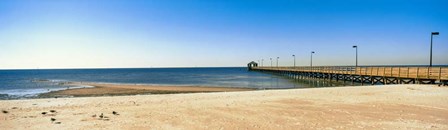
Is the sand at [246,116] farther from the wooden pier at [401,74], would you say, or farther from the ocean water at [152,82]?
the ocean water at [152,82]

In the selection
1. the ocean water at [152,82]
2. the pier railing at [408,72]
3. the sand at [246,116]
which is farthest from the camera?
the ocean water at [152,82]

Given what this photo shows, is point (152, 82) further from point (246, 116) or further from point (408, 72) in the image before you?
point (246, 116)

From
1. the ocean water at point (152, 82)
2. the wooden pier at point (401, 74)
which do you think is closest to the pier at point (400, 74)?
the wooden pier at point (401, 74)

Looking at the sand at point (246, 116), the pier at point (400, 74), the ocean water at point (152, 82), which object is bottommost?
the ocean water at point (152, 82)

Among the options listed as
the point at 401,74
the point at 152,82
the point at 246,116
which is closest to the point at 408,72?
the point at 401,74

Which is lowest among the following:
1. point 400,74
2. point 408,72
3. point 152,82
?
point 152,82

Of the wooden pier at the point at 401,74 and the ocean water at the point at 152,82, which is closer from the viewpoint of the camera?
the wooden pier at the point at 401,74

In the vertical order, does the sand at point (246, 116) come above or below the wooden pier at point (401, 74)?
below

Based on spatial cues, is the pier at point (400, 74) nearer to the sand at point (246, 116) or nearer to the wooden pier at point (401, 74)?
the wooden pier at point (401, 74)

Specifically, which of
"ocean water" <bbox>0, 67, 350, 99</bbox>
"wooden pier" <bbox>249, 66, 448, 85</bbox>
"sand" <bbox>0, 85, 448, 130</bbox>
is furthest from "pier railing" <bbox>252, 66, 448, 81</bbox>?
"sand" <bbox>0, 85, 448, 130</bbox>

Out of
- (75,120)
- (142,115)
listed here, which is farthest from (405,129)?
(75,120)

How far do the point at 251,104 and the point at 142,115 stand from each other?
4.65m

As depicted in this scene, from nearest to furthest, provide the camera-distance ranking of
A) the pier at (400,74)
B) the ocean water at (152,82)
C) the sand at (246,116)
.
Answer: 1. the sand at (246,116)
2. the pier at (400,74)
3. the ocean water at (152,82)

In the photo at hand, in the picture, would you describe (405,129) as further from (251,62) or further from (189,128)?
(251,62)
